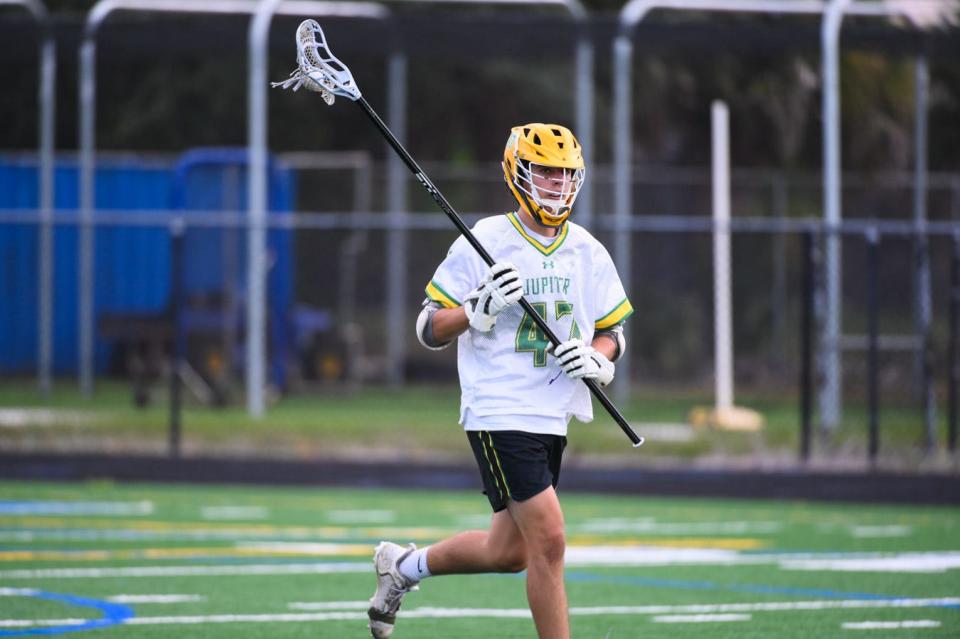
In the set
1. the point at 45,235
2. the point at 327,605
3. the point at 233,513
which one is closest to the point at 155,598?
the point at 327,605

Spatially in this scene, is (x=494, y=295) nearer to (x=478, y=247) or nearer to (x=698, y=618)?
(x=478, y=247)

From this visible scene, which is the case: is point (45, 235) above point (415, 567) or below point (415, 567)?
above

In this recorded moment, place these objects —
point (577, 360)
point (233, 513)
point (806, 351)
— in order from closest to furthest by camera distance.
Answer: point (577, 360) → point (233, 513) → point (806, 351)

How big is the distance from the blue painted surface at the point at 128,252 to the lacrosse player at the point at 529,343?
13.4 meters

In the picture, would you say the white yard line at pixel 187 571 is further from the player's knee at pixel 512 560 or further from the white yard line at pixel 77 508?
the player's knee at pixel 512 560

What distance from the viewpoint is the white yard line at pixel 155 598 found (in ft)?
28.7

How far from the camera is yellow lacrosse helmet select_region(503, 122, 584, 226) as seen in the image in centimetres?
676

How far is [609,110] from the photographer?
2877cm

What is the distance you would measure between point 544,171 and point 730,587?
11.4 ft

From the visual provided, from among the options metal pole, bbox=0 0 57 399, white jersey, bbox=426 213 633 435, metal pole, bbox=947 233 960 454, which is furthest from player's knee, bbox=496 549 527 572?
metal pole, bbox=0 0 57 399

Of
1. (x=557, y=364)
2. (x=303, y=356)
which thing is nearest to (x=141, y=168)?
(x=303, y=356)

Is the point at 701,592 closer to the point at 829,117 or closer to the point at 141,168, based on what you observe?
the point at 829,117

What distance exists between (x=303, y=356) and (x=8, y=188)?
458 centimetres

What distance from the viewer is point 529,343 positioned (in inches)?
268
